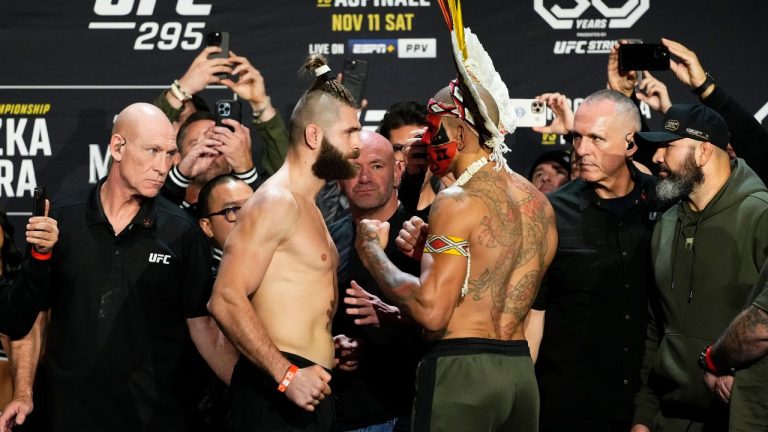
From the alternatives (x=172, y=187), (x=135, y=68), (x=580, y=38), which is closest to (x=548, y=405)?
(x=172, y=187)

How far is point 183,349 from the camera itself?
378 centimetres

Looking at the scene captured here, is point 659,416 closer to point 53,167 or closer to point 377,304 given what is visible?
point 377,304

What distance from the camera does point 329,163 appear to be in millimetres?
3477

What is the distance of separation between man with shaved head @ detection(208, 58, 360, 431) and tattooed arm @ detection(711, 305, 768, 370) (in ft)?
4.31

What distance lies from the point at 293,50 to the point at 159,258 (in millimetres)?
2339

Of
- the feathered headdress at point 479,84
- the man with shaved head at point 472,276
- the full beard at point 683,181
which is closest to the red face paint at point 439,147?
the man with shaved head at point 472,276

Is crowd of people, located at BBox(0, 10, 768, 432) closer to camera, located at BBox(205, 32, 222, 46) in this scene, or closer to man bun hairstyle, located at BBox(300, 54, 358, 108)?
man bun hairstyle, located at BBox(300, 54, 358, 108)

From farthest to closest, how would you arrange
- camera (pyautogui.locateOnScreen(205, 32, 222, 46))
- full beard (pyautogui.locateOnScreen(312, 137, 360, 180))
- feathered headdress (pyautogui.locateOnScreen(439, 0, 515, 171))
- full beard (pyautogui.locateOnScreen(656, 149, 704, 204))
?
camera (pyautogui.locateOnScreen(205, 32, 222, 46))
full beard (pyautogui.locateOnScreen(656, 149, 704, 204))
full beard (pyautogui.locateOnScreen(312, 137, 360, 180))
feathered headdress (pyautogui.locateOnScreen(439, 0, 515, 171))

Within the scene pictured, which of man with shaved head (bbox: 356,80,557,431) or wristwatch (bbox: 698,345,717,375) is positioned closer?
man with shaved head (bbox: 356,80,557,431)

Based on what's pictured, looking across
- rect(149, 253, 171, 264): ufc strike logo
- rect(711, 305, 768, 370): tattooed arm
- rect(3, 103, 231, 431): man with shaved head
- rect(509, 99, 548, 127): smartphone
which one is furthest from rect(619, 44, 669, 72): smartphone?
rect(149, 253, 171, 264): ufc strike logo

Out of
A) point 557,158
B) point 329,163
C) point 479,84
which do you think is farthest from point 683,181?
point 557,158

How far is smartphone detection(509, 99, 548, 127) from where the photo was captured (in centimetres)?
514

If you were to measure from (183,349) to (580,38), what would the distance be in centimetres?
312

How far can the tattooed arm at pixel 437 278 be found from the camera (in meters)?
3.09
